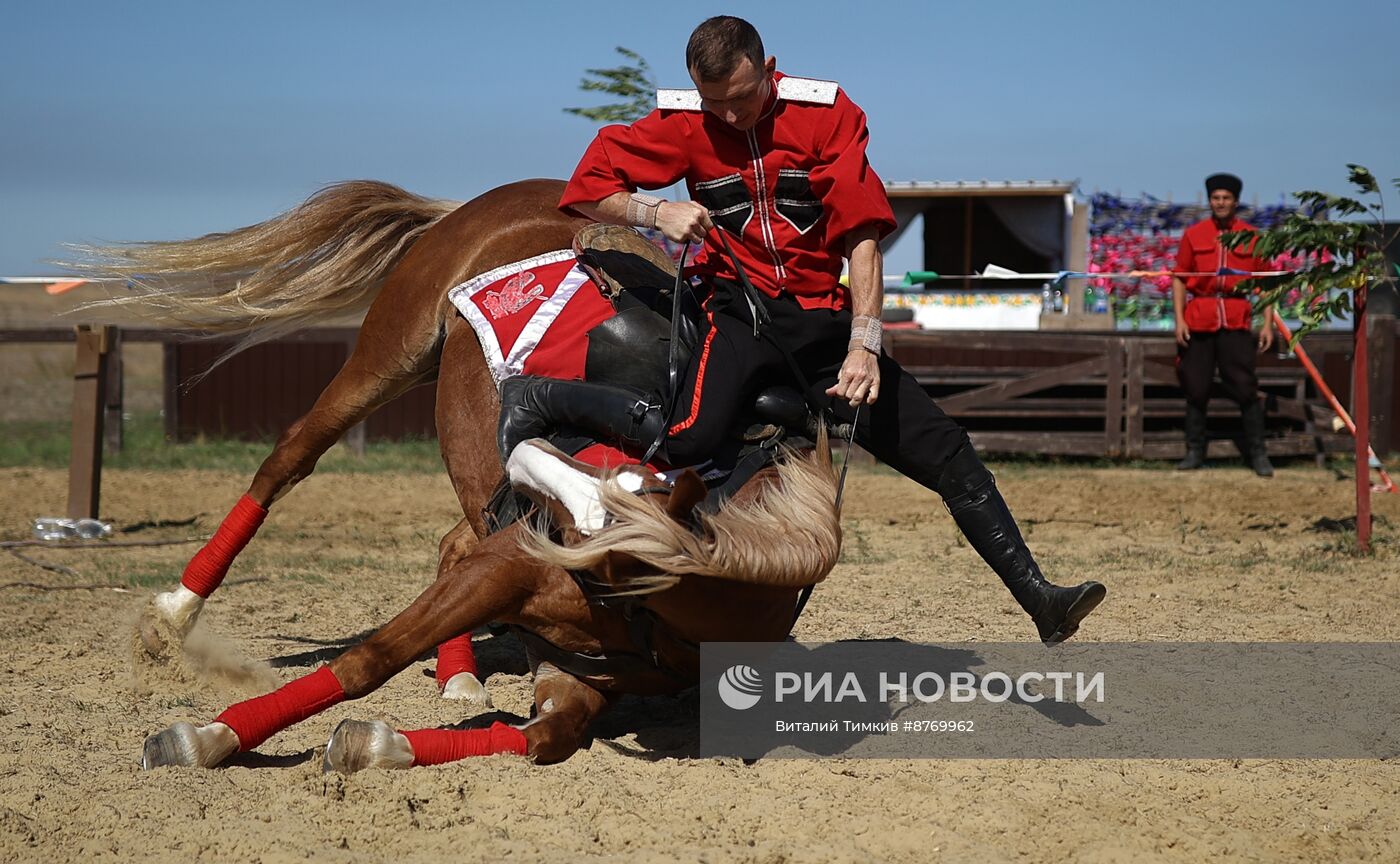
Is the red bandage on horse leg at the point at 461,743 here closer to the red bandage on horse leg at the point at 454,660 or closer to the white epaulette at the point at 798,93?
the red bandage on horse leg at the point at 454,660

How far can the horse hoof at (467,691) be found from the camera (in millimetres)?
3947

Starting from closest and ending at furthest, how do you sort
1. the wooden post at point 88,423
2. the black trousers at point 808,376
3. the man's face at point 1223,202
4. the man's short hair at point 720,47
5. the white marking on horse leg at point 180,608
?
1. the man's short hair at point 720,47
2. the black trousers at point 808,376
3. the white marking on horse leg at point 180,608
4. the wooden post at point 88,423
5. the man's face at point 1223,202

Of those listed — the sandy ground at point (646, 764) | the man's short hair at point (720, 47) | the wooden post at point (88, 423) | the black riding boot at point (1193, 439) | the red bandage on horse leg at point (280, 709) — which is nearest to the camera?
the sandy ground at point (646, 764)

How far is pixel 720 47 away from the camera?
10.5 feet

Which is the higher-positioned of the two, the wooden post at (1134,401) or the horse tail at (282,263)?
the horse tail at (282,263)

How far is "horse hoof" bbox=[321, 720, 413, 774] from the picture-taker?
2938 mm

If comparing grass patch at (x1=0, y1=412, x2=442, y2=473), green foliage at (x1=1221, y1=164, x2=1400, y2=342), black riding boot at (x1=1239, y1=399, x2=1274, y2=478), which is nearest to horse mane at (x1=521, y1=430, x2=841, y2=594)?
green foliage at (x1=1221, y1=164, x2=1400, y2=342)

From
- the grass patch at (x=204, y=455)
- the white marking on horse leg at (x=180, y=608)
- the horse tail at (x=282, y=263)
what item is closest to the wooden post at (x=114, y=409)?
the grass patch at (x=204, y=455)

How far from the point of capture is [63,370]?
21391 mm

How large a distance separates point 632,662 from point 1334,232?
14.7 feet

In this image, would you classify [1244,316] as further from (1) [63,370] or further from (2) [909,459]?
(1) [63,370]

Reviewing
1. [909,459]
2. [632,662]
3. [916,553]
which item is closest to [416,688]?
[632,662]

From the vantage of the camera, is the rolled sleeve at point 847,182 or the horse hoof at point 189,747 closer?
the horse hoof at point 189,747

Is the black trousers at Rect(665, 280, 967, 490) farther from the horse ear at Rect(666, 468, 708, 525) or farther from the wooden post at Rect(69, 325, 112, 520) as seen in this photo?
the wooden post at Rect(69, 325, 112, 520)
